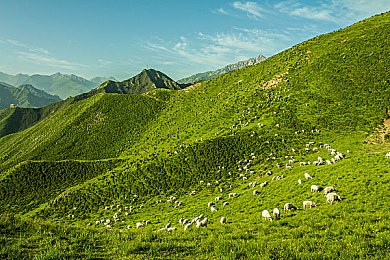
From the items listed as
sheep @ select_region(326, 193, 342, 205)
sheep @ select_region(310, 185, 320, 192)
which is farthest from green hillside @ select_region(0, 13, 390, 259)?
sheep @ select_region(326, 193, 342, 205)

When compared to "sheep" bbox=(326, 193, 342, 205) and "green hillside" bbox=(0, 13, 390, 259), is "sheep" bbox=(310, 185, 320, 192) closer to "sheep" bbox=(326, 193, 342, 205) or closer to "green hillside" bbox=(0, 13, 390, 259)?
"green hillside" bbox=(0, 13, 390, 259)

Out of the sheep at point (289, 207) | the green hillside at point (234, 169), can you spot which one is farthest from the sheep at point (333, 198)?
the sheep at point (289, 207)

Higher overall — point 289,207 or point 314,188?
point 314,188

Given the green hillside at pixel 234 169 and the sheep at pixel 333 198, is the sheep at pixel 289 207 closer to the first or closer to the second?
the green hillside at pixel 234 169

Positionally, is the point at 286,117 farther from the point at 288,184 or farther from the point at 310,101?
the point at 288,184

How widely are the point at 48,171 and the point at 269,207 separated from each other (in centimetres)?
7345

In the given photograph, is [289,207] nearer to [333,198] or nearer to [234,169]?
[333,198]

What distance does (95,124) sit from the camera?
104m

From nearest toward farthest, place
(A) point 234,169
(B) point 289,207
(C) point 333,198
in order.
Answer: (C) point 333,198 < (B) point 289,207 < (A) point 234,169

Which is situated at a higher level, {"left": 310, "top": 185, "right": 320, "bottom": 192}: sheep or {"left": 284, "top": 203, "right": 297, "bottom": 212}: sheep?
{"left": 310, "top": 185, "right": 320, "bottom": 192}: sheep

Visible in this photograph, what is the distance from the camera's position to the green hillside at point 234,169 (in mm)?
10753

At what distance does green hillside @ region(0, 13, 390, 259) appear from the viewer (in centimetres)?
1075

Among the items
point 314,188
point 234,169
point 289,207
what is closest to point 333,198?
point 314,188

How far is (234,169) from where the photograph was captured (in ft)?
135
